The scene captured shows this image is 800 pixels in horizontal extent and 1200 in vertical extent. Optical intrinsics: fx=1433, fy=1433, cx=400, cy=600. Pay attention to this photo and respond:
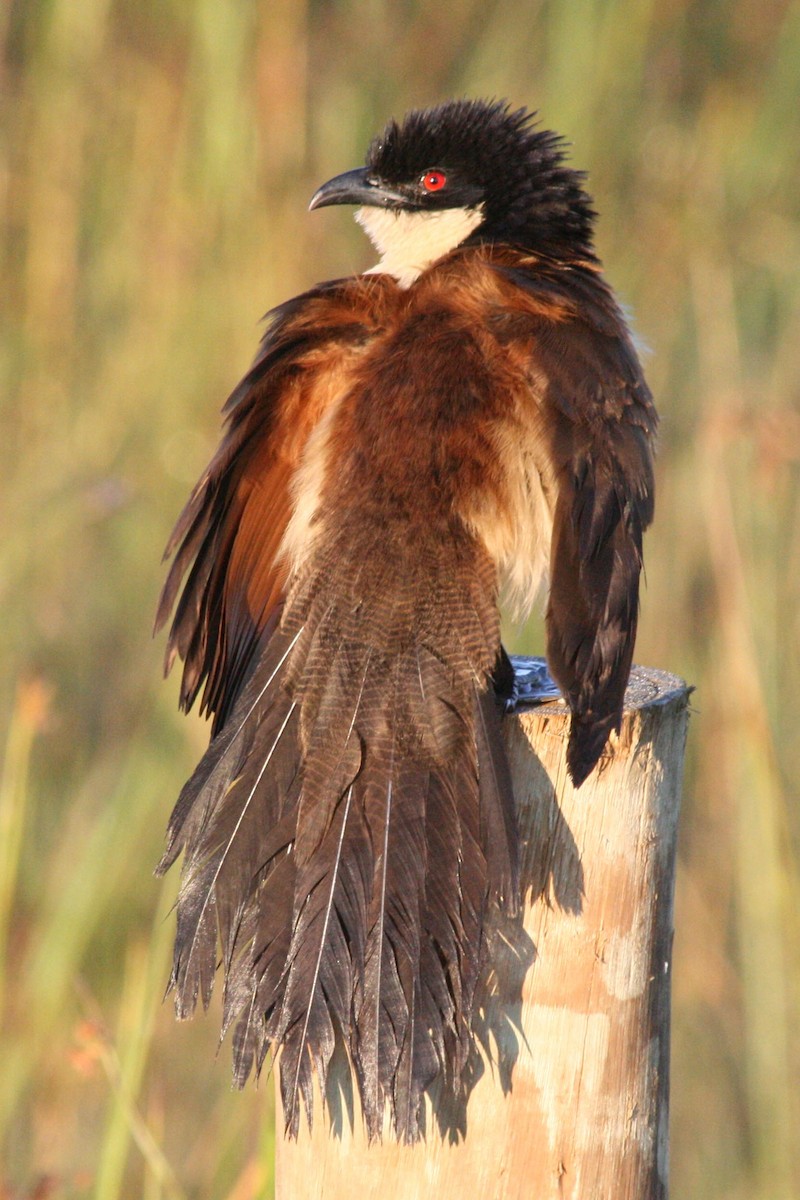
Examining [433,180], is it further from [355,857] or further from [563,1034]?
[563,1034]

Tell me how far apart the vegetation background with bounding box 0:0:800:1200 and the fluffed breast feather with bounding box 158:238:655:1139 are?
81cm

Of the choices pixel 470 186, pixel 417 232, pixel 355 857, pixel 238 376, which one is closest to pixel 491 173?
pixel 470 186

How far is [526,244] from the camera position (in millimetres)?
1946

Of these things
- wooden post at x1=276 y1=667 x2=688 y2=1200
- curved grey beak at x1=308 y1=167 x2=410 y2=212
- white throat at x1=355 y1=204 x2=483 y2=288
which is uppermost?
curved grey beak at x1=308 y1=167 x2=410 y2=212

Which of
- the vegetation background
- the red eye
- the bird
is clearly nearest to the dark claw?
the bird

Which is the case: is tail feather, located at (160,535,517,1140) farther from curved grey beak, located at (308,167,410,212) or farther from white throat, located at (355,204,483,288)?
curved grey beak, located at (308,167,410,212)

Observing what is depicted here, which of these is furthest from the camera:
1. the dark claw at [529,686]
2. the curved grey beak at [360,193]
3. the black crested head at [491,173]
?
the curved grey beak at [360,193]

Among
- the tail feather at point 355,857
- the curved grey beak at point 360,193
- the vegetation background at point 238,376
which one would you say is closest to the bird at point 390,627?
the tail feather at point 355,857

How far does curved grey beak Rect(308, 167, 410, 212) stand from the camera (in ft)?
6.91

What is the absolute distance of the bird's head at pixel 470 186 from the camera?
1.99 meters

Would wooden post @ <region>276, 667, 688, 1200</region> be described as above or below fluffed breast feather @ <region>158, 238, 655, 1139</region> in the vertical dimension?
below

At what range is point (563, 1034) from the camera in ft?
4.31

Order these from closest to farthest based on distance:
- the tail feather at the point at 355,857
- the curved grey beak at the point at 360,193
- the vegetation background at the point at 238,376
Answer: the tail feather at the point at 355,857 → the curved grey beak at the point at 360,193 → the vegetation background at the point at 238,376

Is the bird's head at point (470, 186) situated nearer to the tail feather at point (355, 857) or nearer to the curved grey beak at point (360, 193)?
the curved grey beak at point (360, 193)
